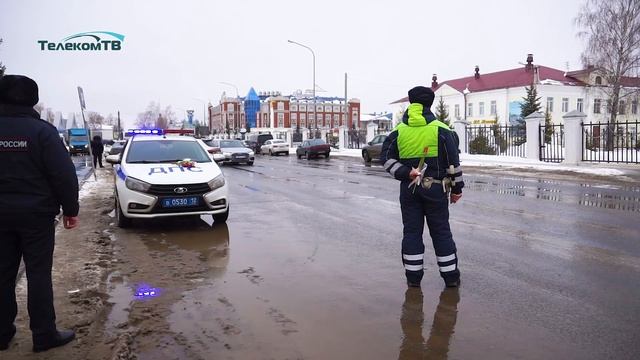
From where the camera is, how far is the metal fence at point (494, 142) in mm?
30469

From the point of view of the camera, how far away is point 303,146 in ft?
121

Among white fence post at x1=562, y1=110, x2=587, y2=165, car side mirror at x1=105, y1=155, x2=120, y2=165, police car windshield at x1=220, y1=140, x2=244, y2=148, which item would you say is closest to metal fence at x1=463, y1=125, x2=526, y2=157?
white fence post at x1=562, y1=110, x2=587, y2=165

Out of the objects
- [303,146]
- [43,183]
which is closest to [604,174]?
[43,183]

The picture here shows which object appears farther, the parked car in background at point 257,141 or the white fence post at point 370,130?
the parked car in background at point 257,141

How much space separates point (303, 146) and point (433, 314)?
32.8 meters

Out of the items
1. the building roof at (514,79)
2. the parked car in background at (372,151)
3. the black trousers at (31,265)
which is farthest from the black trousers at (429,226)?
→ the building roof at (514,79)

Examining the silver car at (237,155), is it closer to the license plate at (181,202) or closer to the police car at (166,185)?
the police car at (166,185)

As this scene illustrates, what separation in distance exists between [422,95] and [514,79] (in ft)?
193

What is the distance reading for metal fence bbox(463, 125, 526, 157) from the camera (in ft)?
100.0

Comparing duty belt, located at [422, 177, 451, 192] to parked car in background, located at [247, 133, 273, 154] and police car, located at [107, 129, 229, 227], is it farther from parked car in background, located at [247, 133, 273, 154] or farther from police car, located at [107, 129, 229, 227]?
parked car in background, located at [247, 133, 273, 154]

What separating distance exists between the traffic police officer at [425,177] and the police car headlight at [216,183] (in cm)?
415

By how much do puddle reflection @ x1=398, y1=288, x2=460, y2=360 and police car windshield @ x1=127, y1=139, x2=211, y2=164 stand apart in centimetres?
582

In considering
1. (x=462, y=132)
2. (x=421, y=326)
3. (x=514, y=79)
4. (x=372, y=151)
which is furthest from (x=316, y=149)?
(x=514, y=79)

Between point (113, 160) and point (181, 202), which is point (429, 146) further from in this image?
point (113, 160)
